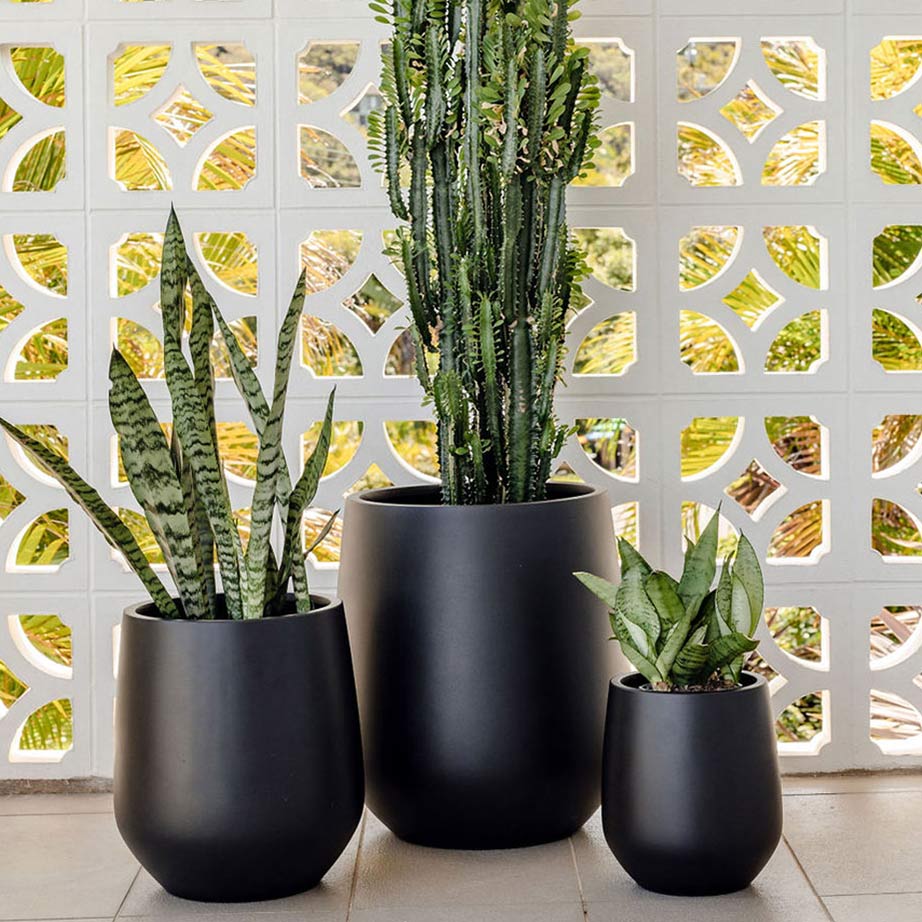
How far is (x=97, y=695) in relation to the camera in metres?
1.61

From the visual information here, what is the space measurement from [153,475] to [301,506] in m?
0.14

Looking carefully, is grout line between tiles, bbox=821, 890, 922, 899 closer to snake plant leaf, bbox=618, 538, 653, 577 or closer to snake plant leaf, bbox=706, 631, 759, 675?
snake plant leaf, bbox=706, 631, 759, 675

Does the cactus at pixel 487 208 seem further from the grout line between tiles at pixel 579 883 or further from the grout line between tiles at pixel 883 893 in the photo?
the grout line between tiles at pixel 883 893

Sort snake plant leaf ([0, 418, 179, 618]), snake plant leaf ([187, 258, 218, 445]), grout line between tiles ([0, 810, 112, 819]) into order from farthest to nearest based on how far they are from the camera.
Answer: grout line between tiles ([0, 810, 112, 819])
snake plant leaf ([187, 258, 218, 445])
snake plant leaf ([0, 418, 179, 618])

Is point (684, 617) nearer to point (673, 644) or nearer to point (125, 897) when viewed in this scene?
point (673, 644)

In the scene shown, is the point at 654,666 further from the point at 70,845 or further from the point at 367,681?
the point at 70,845

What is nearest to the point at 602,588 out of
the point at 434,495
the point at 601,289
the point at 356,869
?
the point at 434,495

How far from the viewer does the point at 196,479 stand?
4.07 ft

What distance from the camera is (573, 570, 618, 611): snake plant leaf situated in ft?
4.07

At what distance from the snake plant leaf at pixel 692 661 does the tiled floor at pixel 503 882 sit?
0.69 ft

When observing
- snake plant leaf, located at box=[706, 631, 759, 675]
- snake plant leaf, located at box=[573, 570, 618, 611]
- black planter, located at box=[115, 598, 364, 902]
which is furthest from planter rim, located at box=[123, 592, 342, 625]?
snake plant leaf, located at box=[706, 631, 759, 675]

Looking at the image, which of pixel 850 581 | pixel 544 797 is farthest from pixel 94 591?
pixel 850 581

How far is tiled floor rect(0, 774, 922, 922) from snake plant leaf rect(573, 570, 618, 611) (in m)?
0.28

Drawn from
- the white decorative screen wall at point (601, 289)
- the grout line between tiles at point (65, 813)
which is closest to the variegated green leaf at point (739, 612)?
the white decorative screen wall at point (601, 289)
